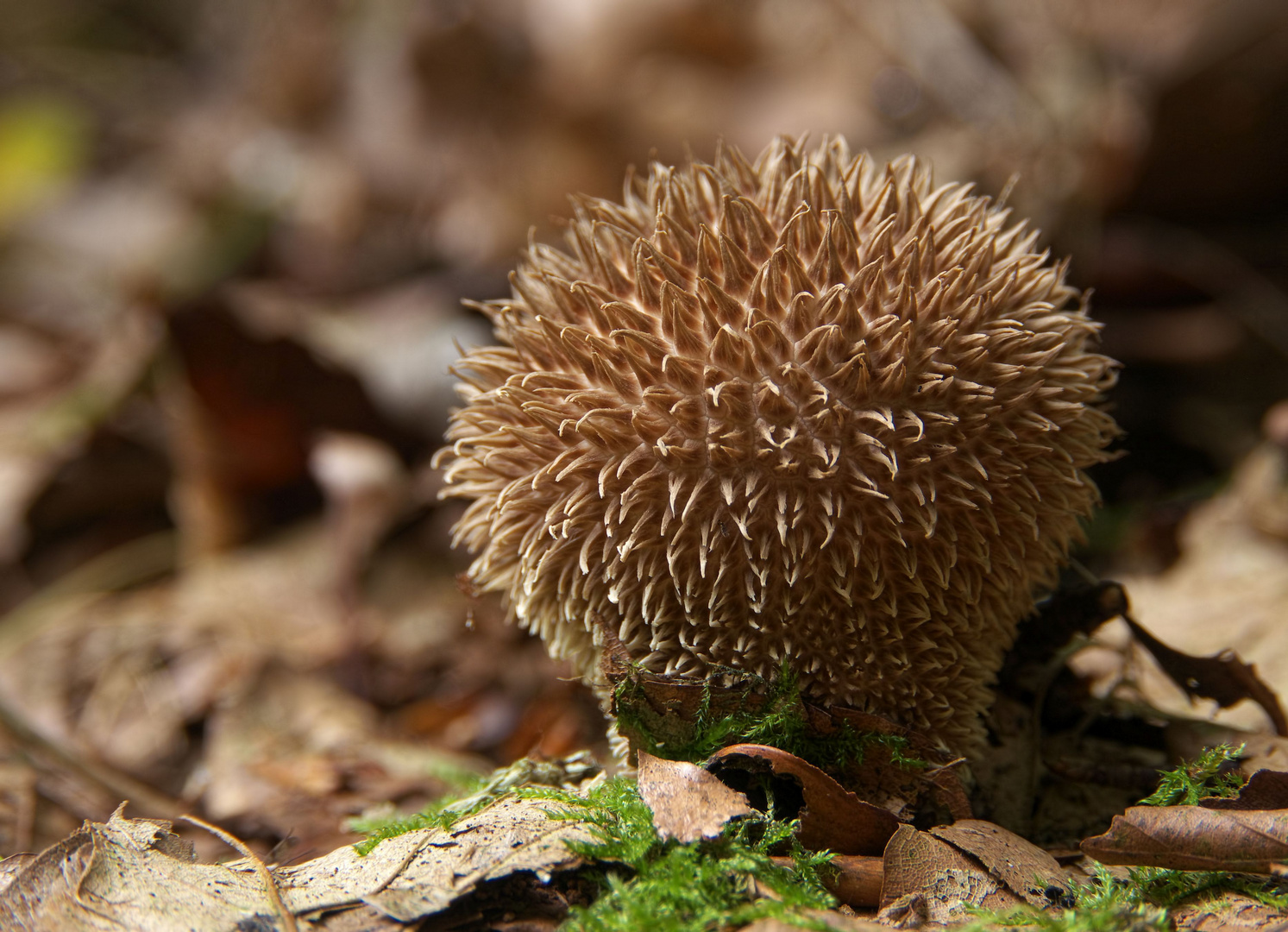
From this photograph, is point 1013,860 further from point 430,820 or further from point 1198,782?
point 430,820

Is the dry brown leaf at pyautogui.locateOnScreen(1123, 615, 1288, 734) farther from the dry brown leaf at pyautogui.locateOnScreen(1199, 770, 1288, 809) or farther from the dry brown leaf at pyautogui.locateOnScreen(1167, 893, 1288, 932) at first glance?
the dry brown leaf at pyautogui.locateOnScreen(1167, 893, 1288, 932)

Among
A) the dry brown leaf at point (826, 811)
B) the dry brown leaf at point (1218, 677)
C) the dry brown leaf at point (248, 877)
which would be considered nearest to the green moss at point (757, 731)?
the dry brown leaf at point (826, 811)

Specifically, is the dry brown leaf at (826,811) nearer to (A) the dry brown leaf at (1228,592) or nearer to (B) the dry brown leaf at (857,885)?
(B) the dry brown leaf at (857,885)

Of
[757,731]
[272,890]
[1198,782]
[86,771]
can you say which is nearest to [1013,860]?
[1198,782]

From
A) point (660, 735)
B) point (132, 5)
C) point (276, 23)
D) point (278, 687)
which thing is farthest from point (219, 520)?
point (132, 5)

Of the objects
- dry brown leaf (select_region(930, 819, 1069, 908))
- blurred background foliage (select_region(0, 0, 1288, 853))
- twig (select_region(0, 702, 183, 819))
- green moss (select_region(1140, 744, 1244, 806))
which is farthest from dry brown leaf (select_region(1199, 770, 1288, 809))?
twig (select_region(0, 702, 183, 819))

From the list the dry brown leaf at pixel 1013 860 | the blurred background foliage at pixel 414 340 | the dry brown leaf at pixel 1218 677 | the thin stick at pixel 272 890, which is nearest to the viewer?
the thin stick at pixel 272 890
